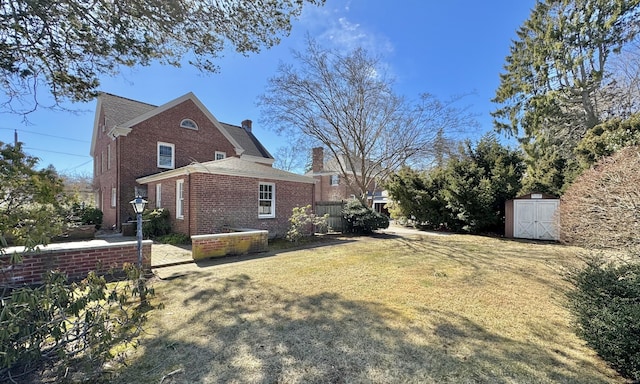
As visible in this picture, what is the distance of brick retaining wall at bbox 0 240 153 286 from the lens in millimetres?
5246

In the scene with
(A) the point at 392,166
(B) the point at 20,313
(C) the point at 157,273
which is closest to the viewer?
(B) the point at 20,313

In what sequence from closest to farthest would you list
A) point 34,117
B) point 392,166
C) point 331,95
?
1. point 34,117
2. point 331,95
3. point 392,166

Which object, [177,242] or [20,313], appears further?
[177,242]

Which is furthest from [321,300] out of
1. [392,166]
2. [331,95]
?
[392,166]

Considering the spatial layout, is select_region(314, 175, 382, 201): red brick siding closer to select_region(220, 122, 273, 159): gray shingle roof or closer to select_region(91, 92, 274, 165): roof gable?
select_region(220, 122, 273, 159): gray shingle roof

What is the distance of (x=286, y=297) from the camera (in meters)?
5.02

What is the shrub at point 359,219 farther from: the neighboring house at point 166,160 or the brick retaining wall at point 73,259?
the brick retaining wall at point 73,259

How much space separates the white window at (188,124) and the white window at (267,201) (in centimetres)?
906

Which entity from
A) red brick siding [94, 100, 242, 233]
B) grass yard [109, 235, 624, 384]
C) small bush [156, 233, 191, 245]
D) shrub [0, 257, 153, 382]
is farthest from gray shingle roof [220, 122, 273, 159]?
shrub [0, 257, 153, 382]

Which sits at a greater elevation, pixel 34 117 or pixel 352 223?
pixel 34 117

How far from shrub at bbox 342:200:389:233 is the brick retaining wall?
9.90 metres

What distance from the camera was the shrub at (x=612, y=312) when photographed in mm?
2639

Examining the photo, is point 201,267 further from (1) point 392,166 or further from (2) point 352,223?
(1) point 392,166

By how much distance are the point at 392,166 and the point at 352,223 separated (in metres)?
5.84
